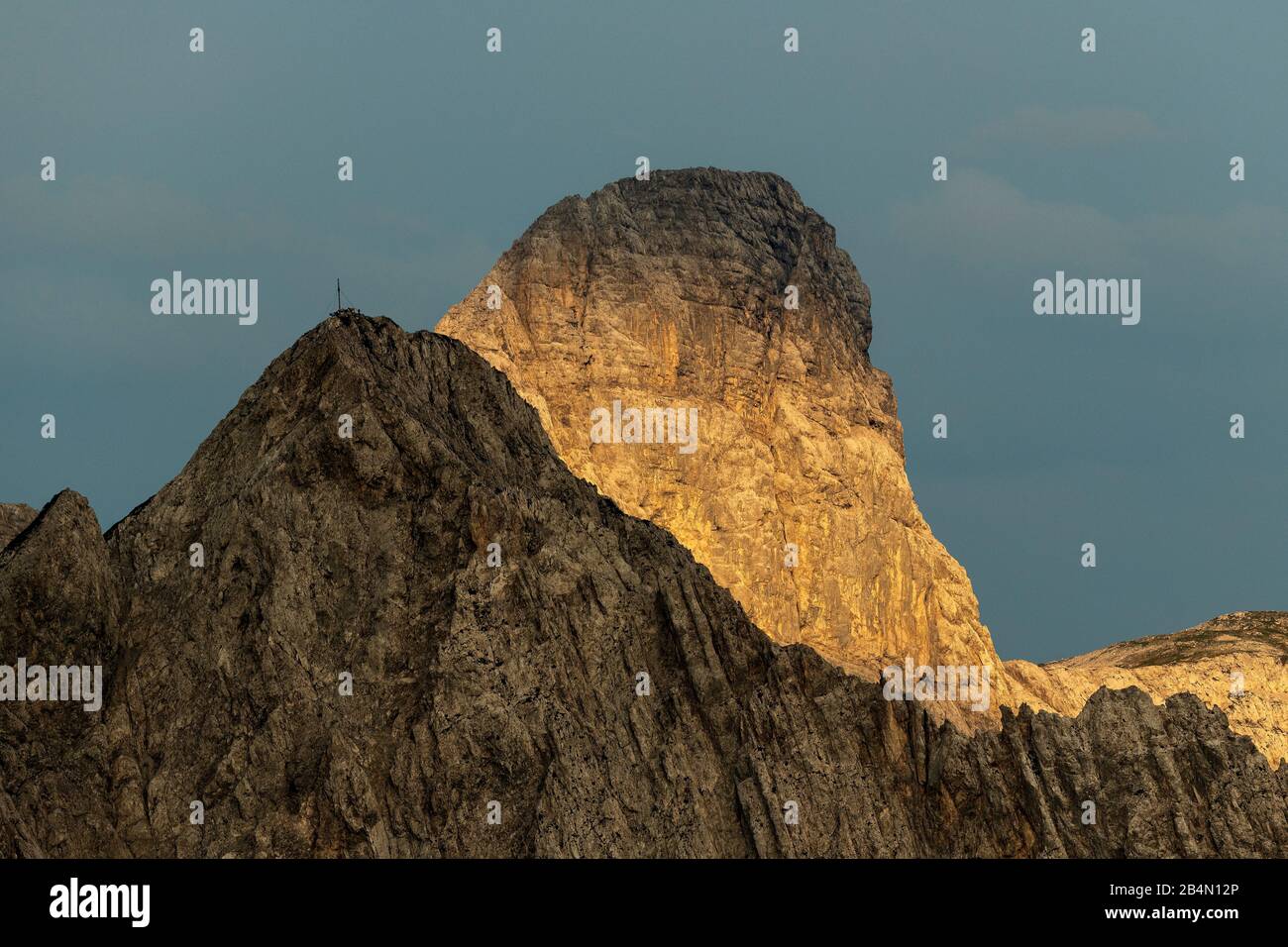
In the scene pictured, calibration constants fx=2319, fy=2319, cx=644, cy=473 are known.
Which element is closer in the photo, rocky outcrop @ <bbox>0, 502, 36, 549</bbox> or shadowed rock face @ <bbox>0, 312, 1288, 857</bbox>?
shadowed rock face @ <bbox>0, 312, 1288, 857</bbox>

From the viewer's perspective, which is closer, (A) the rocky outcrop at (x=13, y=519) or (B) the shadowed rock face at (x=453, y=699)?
(B) the shadowed rock face at (x=453, y=699)

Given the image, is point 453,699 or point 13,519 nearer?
point 453,699
